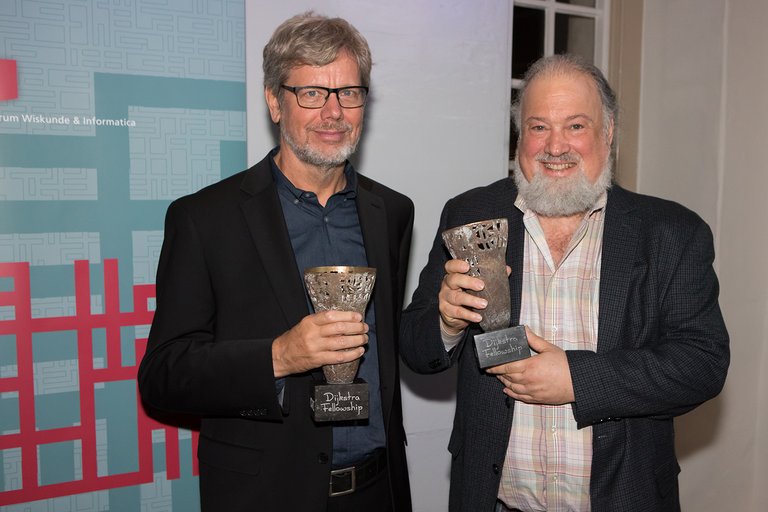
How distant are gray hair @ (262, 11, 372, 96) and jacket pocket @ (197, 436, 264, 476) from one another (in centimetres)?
124

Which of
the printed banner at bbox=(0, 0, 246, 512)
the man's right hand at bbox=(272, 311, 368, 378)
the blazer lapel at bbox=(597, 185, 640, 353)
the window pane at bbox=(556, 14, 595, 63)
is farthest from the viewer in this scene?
the window pane at bbox=(556, 14, 595, 63)

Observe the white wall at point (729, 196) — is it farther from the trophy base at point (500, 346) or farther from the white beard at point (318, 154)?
the white beard at point (318, 154)

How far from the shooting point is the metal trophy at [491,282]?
188 cm

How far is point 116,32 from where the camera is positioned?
275 cm

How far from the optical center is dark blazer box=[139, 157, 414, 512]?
6.75ft

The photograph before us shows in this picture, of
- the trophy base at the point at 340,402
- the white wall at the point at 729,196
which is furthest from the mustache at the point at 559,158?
the white wall at the point at 729,196

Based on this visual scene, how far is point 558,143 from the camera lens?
2164 mm

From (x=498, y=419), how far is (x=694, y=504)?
2.53m

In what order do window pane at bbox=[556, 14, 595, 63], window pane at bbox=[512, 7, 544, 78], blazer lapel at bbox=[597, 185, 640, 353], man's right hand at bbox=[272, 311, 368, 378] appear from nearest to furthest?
man's right hand at bbox=[272, 311, 368, 378] < blazer lapel at bbox=[597, 185, 640, 353] < window pane at bbox=[512, 7, 544, 78] < window pane at bbox=[556, 14, 595, 63]

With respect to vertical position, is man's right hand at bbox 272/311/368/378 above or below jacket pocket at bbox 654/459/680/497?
above

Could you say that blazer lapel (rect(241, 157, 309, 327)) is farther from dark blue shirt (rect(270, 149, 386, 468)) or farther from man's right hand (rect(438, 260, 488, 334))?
man's right hand (rect(438, 260, 488, 334))

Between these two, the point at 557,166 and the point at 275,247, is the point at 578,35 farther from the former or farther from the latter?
the point at 275,247

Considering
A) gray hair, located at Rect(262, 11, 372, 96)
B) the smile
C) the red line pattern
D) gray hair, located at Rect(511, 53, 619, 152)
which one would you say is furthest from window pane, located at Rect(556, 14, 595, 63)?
the red line pattern

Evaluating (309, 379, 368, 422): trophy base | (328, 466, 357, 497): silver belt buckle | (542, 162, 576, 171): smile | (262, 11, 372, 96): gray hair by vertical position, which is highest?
(262, 11, 372, 96): gray hair
